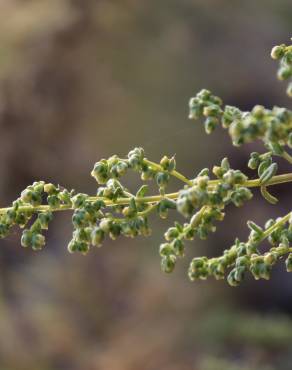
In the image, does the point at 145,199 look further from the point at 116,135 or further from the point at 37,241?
the point at 116,135

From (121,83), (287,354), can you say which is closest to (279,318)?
(287,354)

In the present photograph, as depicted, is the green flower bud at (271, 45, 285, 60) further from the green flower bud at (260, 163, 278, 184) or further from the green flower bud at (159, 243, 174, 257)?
the green flower bud at (159, 243, 174, 257)

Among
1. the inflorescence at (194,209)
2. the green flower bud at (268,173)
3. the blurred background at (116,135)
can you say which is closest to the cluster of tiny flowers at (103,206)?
the inflorescence at (194,209)

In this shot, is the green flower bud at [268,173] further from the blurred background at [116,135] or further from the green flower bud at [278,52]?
the blurred background at [116,135]

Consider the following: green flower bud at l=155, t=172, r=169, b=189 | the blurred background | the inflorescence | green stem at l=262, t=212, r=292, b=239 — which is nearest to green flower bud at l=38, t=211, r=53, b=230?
the inflorescence

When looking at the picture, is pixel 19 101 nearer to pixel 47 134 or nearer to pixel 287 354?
pixel 47 134
